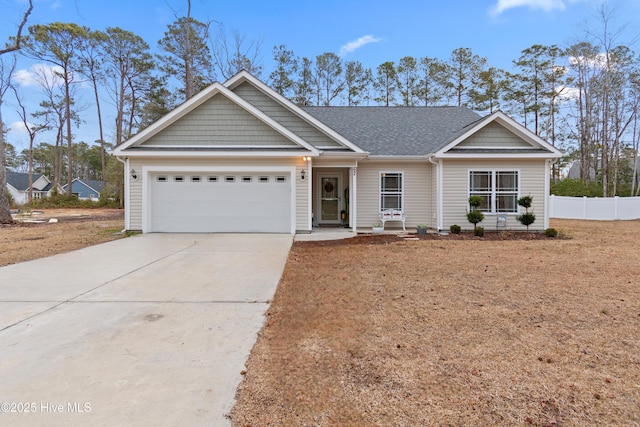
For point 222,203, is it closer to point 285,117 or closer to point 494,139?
point 285,117

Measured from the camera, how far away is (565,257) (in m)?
7.51

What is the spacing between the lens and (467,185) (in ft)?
39.2

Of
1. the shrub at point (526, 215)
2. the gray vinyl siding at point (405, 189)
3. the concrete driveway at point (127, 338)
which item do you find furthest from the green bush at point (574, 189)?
the concrete driveway at point (127, 338)

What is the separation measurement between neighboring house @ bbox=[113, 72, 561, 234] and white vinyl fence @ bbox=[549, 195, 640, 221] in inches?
369

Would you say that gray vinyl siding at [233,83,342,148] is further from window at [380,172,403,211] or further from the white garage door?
window at [380,172,403,211]

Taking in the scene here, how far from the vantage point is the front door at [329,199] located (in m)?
13.4

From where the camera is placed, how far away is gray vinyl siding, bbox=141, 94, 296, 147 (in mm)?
11148

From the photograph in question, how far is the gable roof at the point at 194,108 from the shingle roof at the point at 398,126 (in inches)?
121

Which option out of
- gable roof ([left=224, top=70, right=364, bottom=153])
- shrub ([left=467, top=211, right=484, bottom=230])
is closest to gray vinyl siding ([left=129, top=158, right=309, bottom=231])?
gable roof ([left=224, top=70, right=364, bottom=153])

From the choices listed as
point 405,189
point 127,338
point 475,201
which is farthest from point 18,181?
point 127,338

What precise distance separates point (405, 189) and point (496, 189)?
3064mm

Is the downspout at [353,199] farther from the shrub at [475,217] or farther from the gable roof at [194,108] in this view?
the shrub at [475,217]

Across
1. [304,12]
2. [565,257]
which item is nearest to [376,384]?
[565,257]

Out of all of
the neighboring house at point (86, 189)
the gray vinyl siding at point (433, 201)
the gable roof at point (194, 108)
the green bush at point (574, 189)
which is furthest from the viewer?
the neighboring house at point (86, 189)
